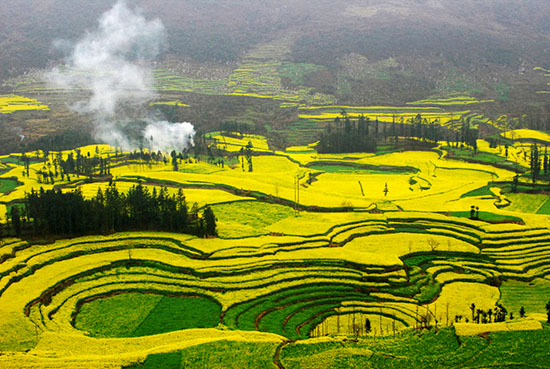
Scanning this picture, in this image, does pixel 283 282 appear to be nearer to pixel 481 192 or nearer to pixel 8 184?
pixel 481 192

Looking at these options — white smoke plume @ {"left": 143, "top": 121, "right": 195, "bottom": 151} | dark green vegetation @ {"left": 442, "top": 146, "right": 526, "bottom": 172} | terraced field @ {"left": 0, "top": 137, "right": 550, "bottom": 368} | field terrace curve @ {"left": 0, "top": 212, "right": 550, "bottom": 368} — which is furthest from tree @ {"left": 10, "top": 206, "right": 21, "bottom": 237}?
dark green vegetation @ {"left": 442, "top": 146, "right": 526, "bottom": 172}

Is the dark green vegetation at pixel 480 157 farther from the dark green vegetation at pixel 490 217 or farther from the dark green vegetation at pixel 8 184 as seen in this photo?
the dark green vegetation at pixel 8 184

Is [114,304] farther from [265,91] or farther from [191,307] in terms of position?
[265,91]

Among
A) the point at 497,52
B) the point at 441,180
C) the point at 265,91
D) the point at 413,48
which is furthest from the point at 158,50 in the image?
the point at 441,180

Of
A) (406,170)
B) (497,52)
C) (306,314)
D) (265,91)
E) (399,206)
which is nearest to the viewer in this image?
(306,314)

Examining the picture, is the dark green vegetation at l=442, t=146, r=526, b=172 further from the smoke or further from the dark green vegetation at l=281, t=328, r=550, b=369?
the dark green vegetation at l=281, t=328, r=550, b=369

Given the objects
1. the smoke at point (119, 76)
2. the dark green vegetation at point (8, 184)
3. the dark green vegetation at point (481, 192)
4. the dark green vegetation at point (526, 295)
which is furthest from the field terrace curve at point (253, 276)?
the smoke at point (119, 76)
